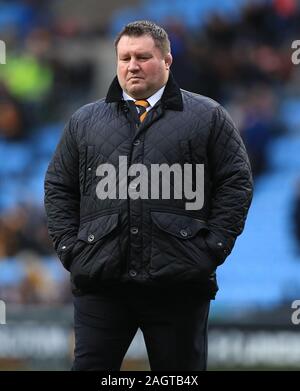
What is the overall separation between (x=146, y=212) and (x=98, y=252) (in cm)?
24

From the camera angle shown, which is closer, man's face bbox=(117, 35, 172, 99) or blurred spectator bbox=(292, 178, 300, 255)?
man's face bbox=(117, 35, 172, 99)

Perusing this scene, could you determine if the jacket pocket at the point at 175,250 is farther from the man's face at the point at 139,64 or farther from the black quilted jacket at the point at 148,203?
the man's face at the point at 139,64

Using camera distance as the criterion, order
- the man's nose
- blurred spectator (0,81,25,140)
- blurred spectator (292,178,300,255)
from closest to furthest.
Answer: the man's nose < blurred spectator (292,178,300,255) < blurred spectator (0,81,25,140)

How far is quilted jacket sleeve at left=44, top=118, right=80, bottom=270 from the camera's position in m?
4.44

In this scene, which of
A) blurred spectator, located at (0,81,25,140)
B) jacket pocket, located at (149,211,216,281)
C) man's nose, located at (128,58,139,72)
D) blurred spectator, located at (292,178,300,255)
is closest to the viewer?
jacket pocket, located at (149,211,216,281)

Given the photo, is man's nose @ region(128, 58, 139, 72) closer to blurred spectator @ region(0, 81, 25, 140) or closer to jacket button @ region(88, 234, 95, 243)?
jacket button @ region(88, 234, 95, 243)

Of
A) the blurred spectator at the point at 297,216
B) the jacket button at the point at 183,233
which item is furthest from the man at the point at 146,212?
the blurred spectator at the point at 297,216

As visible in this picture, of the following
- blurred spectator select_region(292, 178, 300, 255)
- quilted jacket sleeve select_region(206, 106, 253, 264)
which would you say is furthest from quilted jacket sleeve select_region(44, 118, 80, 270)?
blurred spectator select_region(292, 178, 300, 255)

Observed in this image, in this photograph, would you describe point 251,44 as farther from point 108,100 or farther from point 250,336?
point 108,100

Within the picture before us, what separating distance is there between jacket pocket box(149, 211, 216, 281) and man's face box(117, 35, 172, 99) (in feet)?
1.69

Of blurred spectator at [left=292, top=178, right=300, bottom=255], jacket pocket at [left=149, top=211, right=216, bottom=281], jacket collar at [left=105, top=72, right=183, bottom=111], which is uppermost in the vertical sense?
blurred spectator at [left=292, top=178, right=300, bottom=255]

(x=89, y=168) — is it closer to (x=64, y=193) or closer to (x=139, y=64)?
(x=64, y=193)

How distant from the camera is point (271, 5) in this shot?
13.5m

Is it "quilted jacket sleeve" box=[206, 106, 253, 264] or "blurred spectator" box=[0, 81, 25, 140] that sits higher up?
"blurred spectator" box=[0, 81, 25, 140]
